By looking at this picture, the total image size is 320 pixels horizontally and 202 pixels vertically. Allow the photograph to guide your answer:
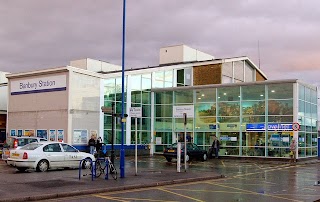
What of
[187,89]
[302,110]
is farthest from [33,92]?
[302,110]

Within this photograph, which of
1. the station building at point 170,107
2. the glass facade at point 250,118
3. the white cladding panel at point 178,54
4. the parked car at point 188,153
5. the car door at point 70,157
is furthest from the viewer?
the white cladding panel at point 178,54

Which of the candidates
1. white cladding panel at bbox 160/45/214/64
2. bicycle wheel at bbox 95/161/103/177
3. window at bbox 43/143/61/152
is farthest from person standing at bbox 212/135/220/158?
bicycle wheel at bbox 95/161/103/177

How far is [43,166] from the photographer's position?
65.4 ft

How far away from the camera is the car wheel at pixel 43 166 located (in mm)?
19750

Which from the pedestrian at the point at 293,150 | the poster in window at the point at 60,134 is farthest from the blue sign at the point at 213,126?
the poster in window at the point at 60,134

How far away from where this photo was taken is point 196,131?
36781mm

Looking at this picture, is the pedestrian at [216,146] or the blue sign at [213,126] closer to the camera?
the pedestrian at [216,146]

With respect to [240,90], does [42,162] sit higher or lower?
lower

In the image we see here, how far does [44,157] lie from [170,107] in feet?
63.9

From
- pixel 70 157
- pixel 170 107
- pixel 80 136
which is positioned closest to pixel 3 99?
pixel 80 136

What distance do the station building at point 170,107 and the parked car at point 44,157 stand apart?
833cm

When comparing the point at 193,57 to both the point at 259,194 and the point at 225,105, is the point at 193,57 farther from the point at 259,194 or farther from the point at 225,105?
the point at 259,194

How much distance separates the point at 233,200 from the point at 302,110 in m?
22.4

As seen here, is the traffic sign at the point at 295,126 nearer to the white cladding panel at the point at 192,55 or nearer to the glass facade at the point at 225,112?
the glass facade at the point at 225,112
